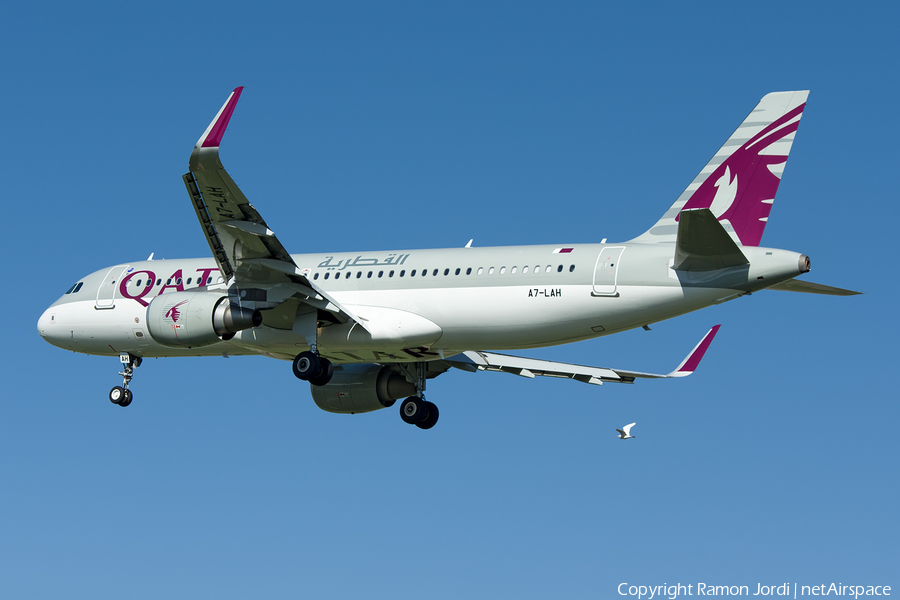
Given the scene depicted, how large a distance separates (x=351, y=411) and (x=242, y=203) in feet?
29.8

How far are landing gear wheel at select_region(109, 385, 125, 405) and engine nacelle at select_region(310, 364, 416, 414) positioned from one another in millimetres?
5139

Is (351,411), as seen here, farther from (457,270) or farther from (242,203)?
(242,203)

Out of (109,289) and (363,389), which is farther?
(363,389)

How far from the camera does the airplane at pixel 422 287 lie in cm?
2234

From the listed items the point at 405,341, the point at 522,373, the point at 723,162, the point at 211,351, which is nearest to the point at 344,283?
the point at 405,341

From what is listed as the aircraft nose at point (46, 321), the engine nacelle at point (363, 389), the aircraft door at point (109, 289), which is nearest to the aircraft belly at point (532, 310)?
the engine nacelle at point (363, 389)

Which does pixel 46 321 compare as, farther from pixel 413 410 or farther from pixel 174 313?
pixel 413 410

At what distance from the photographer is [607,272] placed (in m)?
23.4

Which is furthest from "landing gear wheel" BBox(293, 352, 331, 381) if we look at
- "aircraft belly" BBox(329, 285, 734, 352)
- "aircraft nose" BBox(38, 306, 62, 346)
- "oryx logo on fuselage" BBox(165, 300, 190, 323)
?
"aircraft nose" BBox(38, 306, 62, 346)

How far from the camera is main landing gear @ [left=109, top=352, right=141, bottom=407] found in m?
29.0

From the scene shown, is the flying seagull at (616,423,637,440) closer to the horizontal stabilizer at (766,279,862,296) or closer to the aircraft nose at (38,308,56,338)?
the horizontal stabilizer at (766,279,862,296)

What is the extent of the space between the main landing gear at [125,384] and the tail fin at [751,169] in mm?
14795

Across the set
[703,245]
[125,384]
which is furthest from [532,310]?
[125,384]

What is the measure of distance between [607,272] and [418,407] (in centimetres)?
788
